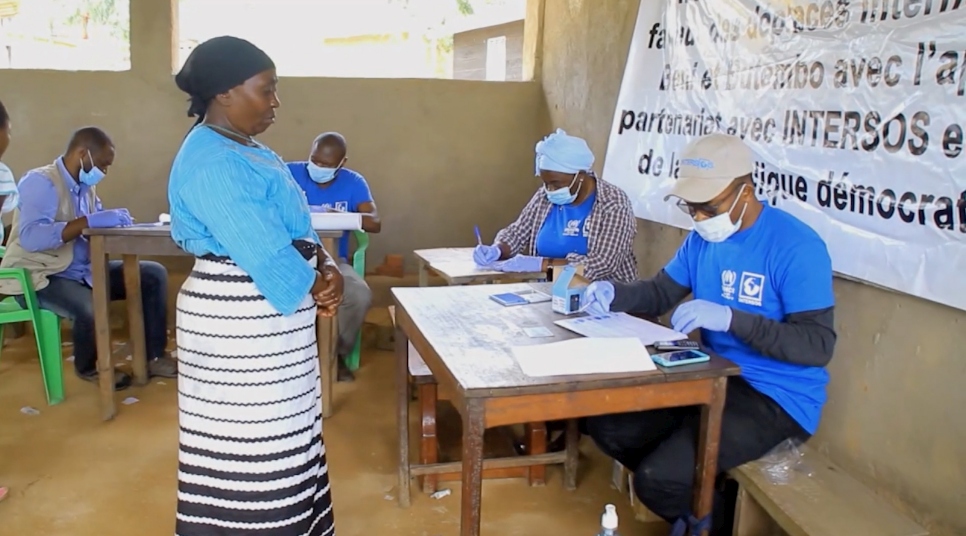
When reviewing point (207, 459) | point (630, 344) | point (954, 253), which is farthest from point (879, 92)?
point (207, 459)

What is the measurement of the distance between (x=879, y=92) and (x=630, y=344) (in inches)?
43.0

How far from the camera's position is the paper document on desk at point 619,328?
6.58ft

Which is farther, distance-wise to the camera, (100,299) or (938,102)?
(100,299)

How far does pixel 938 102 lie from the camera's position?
1.95 meters

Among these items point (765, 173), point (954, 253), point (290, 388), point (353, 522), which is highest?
point (765, 173)

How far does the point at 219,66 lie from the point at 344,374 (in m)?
2.61

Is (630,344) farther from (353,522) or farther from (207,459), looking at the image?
(353,522)

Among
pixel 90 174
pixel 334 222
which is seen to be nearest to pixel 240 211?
pixel 334 222

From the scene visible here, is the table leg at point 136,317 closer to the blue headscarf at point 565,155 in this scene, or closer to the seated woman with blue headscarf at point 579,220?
the seated woman with blue headscarf at point 579,220

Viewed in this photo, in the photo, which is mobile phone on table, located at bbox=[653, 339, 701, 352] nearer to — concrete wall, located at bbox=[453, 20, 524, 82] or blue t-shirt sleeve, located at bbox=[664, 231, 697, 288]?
blue t-shirt sleeve, located at bbox=[664, 231, 697, 288]

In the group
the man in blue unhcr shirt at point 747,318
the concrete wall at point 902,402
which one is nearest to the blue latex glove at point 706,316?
the man in blue unhcr shirt at point 747,318

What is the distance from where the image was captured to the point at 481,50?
7129mm

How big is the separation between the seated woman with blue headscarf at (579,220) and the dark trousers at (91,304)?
1.99m

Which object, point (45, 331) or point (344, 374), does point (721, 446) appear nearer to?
point (344, 374)
